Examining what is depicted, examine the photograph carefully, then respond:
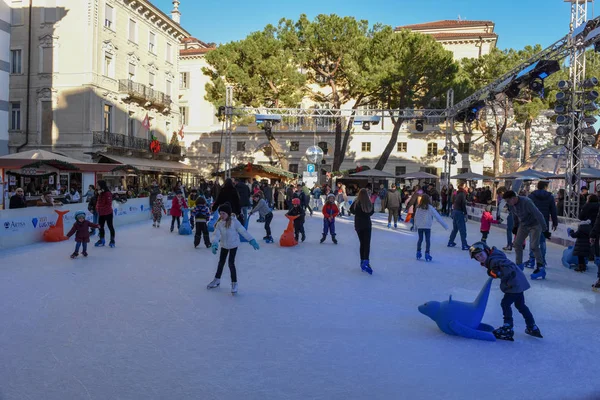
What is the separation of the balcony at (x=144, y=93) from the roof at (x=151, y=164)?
409 centimetres

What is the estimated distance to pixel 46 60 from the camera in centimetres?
2908

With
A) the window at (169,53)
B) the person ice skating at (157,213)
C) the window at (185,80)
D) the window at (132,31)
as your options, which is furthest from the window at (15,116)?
the window at (185,80)

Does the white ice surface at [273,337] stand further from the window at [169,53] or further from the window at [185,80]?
the window at [185,80]

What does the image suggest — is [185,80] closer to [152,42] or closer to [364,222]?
[152,42]

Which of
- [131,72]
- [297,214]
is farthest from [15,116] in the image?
[297,214]

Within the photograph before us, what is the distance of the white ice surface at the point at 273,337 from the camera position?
3879mm

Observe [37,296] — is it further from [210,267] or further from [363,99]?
[363,99]

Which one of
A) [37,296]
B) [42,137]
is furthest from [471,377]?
[42,137]

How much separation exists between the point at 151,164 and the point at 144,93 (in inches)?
189

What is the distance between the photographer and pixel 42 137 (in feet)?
96.4

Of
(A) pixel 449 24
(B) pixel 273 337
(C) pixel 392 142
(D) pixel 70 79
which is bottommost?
(B) pixel 273 337

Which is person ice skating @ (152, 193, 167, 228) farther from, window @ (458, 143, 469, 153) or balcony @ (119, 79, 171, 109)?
window @ (458, 143, 469, 153)

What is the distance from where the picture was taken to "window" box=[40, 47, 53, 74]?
28.9m

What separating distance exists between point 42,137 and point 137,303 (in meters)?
26.9
